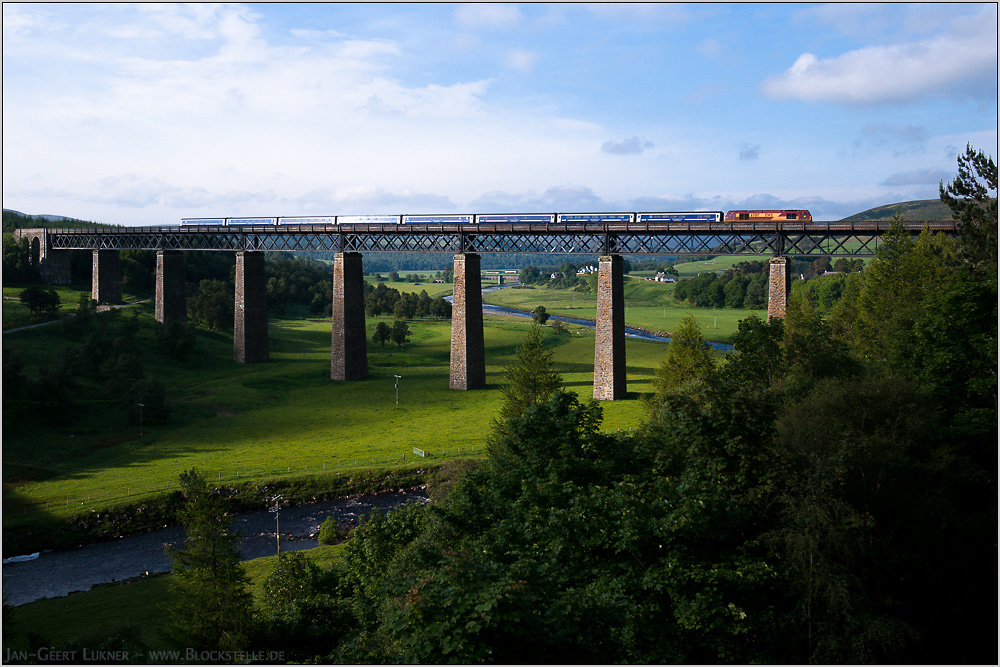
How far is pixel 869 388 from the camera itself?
2638 cm

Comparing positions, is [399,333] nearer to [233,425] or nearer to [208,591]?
[233,425]

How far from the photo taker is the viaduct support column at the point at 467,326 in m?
70.0

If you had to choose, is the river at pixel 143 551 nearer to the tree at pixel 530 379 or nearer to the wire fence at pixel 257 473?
the wire fence at pixel 257 473

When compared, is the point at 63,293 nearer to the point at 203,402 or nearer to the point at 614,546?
the point at 203,402

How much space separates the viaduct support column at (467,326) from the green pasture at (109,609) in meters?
33.9

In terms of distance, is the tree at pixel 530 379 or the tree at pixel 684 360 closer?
the tree at pixel 530 379

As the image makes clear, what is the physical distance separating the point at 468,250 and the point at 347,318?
16.0 meters

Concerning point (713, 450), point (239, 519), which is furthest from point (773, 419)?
point (239, 519)

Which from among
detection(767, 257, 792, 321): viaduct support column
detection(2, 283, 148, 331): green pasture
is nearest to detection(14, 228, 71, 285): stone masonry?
detection(2, 283, 148, 331): green pasture

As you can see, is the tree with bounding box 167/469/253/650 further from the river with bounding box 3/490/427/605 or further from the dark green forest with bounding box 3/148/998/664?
the river with bounding box 3/490/427/605

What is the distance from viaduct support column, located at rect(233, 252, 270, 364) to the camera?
3346 inches

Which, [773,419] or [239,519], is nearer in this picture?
[773,419]

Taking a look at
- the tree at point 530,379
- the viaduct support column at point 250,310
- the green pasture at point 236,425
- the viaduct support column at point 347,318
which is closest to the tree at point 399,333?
the green pasture at point 236,425

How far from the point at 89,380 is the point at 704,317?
121 m
